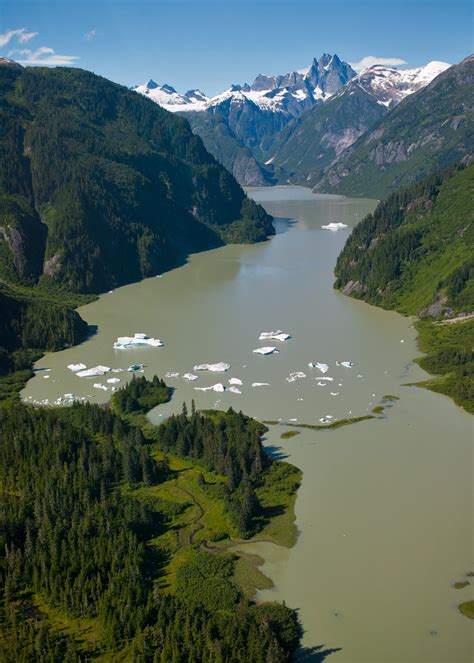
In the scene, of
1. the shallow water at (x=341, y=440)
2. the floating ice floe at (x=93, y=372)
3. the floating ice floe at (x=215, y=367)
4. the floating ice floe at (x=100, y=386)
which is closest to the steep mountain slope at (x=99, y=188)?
the shallow water at (x=341, y=440)

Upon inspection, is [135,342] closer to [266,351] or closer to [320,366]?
[266,351]

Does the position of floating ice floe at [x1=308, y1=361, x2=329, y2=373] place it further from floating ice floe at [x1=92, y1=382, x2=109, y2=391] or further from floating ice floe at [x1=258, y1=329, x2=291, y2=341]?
floating ice floe at [x1=92, y1=382, x2=109, y2=391]

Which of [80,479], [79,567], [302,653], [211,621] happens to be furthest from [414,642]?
[80,479]

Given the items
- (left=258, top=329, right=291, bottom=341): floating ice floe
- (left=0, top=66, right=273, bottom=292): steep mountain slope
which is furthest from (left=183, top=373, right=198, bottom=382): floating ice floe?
(left=0, top=66, right=273, bottom=292): steep mountain slope

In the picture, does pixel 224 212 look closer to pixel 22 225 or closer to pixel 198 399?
pixel 22 225

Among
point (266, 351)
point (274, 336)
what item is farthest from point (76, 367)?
point (274, 336)

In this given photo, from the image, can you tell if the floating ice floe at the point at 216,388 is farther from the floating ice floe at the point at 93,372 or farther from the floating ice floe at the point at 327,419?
the floating ice floe at the point at 93,372
